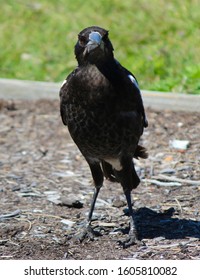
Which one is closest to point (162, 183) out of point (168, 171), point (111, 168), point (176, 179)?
point (176, 179)

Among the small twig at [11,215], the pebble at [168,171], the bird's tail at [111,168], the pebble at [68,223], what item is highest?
the bird's tail at [111,168]

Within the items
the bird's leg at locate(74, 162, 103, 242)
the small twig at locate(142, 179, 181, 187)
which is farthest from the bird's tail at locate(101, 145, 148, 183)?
the small twig at locate(142, 179, 181, 187)

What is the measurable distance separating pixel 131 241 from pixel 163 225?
1.25ft

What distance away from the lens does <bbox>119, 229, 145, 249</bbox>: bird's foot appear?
4715mm

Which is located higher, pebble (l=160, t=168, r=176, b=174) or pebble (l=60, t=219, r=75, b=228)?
pebble (l=160, t=168, r=176, b=174)

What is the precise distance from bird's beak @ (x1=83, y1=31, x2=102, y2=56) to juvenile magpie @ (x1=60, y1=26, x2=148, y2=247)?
3 cm

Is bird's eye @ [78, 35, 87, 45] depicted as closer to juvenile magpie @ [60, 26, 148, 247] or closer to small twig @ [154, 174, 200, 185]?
juvenile magpie @ [60, 26, 148, 247]

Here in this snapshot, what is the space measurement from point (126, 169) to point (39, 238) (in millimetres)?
673

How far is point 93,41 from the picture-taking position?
14.4 feet

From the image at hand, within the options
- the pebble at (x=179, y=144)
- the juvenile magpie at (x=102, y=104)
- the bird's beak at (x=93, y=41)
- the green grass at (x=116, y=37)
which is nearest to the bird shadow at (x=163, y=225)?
the juvenile magpie at (x=102, y=104)

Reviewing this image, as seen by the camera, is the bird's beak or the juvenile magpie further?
the juvenile magpie

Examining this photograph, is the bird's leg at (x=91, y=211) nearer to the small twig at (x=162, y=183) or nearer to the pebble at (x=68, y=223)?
the pebble at (x=68, y=223)

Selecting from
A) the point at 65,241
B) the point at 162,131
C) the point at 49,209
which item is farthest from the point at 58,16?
the point at 65,241

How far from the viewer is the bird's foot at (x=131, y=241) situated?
4.71 m
